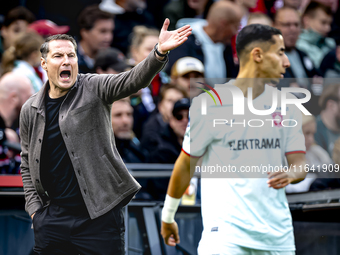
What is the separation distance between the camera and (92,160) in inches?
125

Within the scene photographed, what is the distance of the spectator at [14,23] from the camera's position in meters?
7.11

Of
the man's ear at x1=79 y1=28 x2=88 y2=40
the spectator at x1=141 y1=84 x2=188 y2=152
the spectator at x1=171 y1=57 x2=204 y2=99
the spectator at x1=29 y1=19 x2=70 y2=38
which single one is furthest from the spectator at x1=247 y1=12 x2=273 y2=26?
the spectator at x1=29 y1=19 x2=70 y2=38

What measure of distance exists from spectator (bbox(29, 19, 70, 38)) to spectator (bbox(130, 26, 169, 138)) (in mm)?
1091

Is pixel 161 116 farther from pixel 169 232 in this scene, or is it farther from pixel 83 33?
pixel 169 232

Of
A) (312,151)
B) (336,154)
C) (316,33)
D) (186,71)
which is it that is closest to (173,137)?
(186,71)

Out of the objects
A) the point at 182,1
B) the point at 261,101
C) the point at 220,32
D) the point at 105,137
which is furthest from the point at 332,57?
the point at 105,137

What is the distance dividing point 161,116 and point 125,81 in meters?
3.27

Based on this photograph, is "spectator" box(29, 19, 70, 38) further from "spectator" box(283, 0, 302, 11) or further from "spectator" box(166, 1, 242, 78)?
"spectator" box(283, 0, 302, 11)

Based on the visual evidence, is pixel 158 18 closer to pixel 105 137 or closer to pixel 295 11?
pixel 295 11

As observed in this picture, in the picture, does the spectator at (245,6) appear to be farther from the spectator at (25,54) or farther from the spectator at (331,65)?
the spectator at (25,54)

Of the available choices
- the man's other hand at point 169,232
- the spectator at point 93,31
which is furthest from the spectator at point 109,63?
the man's other hand at point 169,232

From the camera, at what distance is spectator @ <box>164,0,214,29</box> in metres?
8.05

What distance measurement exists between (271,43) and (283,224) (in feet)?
4.30

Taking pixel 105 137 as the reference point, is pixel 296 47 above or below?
above
